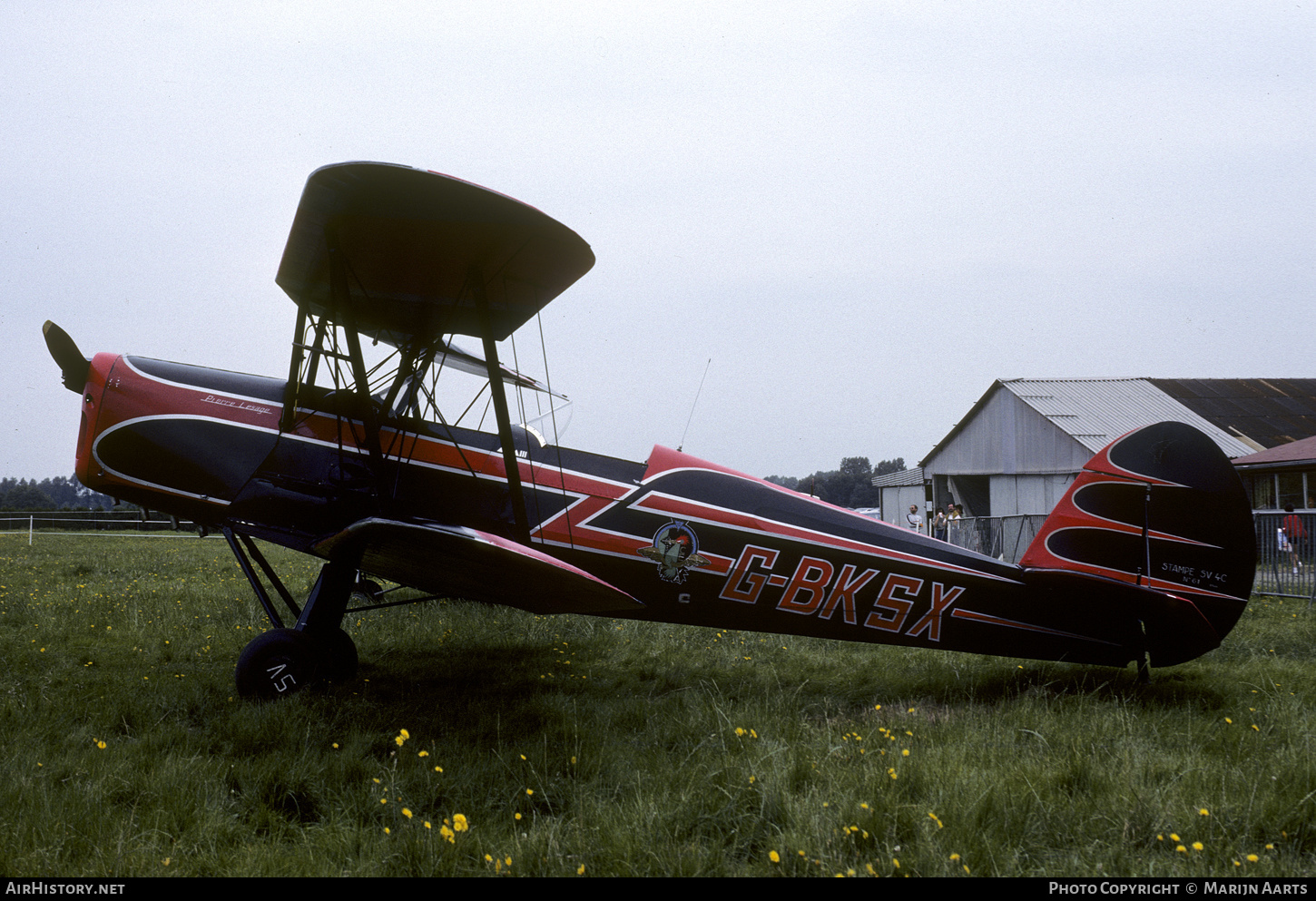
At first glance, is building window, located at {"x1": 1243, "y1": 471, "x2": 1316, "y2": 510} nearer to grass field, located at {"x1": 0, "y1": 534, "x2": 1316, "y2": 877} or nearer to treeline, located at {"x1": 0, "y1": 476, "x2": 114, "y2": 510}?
grass field, located at {"x1": 0, "y1": 534, "x2": 1316, "y2": 877}

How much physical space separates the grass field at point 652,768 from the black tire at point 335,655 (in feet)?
0.44

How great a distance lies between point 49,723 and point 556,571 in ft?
8.49

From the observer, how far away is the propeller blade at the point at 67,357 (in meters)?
A: 4.30

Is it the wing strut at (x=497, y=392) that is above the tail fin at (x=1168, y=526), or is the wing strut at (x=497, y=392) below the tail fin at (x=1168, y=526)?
above

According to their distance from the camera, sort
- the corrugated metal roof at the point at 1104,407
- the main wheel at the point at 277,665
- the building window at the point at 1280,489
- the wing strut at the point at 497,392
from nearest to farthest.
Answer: the main wheel at the point at 277,665, the wing strut at the point at 497,392, the building window at the point at 1280,489, the corrugated metal roof at the point at 1104,407

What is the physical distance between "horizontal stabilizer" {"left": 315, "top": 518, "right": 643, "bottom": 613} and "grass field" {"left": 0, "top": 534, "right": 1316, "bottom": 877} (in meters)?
0.62

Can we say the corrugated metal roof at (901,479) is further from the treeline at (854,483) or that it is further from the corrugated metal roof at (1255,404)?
the treeline at (854,483)

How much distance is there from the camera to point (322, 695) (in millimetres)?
3938

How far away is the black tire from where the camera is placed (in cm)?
403

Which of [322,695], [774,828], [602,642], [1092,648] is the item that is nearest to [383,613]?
[602,642]

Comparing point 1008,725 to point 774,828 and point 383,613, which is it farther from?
point 383,613

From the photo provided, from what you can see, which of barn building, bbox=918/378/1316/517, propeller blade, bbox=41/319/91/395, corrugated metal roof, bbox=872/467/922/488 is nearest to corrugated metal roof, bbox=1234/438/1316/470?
barn building, bbox=918/378/1316/517

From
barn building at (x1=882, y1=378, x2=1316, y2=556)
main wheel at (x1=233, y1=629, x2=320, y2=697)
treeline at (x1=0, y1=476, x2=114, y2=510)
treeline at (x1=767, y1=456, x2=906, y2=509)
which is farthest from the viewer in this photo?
treeline at (x1=767, y1=456, x2=906, y2=509)

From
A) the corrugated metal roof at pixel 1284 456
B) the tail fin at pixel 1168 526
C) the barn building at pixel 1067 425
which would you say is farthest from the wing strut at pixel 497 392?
the barn building at pixel 1067 425
